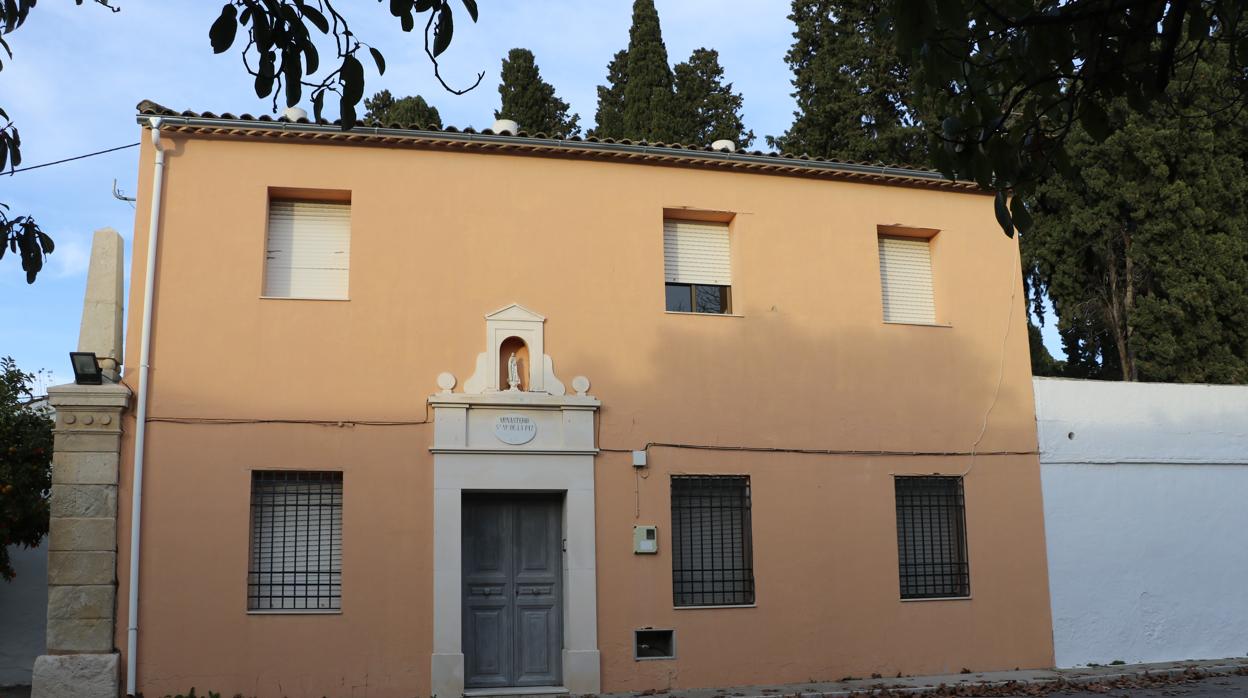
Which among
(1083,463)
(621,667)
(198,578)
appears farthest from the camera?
(1083,463)

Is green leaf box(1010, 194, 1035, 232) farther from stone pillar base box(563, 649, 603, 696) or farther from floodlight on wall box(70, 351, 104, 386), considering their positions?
floodlight on wall box(70, 351, 104, 386)

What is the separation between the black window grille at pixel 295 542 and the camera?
35.6 feet

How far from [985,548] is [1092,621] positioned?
148 centimetres

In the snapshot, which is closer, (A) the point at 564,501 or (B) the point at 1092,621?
(A) the point at 564,501

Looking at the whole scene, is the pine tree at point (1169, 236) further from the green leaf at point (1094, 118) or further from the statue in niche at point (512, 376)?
the green leaf at point (1094, 118)

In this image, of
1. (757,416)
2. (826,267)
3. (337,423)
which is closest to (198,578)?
(337,423)

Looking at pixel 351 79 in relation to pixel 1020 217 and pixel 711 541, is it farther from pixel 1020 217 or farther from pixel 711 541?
pixel 711 541

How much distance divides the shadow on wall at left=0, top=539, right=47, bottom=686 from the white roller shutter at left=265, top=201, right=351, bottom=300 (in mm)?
4047

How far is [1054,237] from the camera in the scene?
69.9 feet

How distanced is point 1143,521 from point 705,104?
12.9 m

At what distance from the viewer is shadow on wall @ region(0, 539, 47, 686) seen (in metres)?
11.6

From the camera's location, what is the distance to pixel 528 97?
910 inches

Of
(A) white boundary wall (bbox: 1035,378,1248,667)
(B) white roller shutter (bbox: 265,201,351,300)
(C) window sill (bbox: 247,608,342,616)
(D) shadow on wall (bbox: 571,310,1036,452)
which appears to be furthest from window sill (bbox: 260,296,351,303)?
(A) white boundary wall (bbox: 1035,378,1248,667)

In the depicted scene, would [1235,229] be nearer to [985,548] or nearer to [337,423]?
[985,548]
